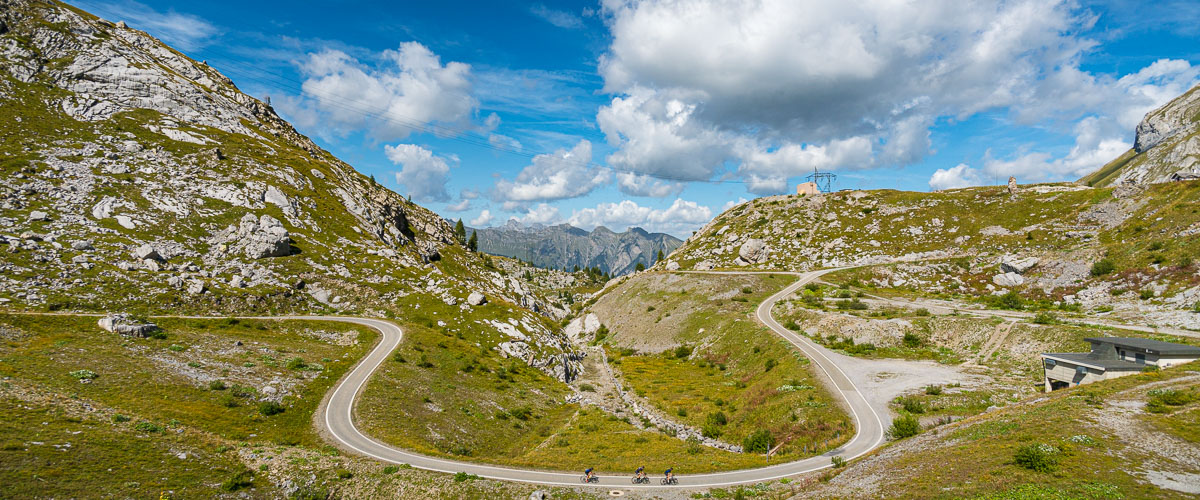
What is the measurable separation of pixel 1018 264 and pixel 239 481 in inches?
5455

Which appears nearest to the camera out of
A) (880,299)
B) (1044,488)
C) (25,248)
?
(1044,488)

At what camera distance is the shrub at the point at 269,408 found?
3866 centimetres

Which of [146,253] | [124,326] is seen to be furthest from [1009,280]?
[146,253]

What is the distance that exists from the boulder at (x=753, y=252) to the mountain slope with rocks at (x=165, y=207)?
83.3m

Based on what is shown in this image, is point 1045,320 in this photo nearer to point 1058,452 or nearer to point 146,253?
point 1058,452

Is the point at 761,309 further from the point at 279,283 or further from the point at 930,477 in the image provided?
the point at 279,283

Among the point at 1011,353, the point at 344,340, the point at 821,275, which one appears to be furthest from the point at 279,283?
the point at 821,275

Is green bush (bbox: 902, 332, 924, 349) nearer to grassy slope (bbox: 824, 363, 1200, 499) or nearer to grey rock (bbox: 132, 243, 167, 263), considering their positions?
grassy slope (bbox: 824, 363, 1200, 499)

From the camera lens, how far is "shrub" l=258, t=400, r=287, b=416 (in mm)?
38656

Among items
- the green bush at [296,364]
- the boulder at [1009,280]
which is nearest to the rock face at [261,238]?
the green bush at [296,364]

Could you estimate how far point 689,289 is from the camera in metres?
122

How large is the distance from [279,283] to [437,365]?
3636 cm

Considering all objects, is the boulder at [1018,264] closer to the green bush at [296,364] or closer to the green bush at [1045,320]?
the green bush at [1045,320]

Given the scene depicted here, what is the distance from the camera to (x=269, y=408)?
128 feet
